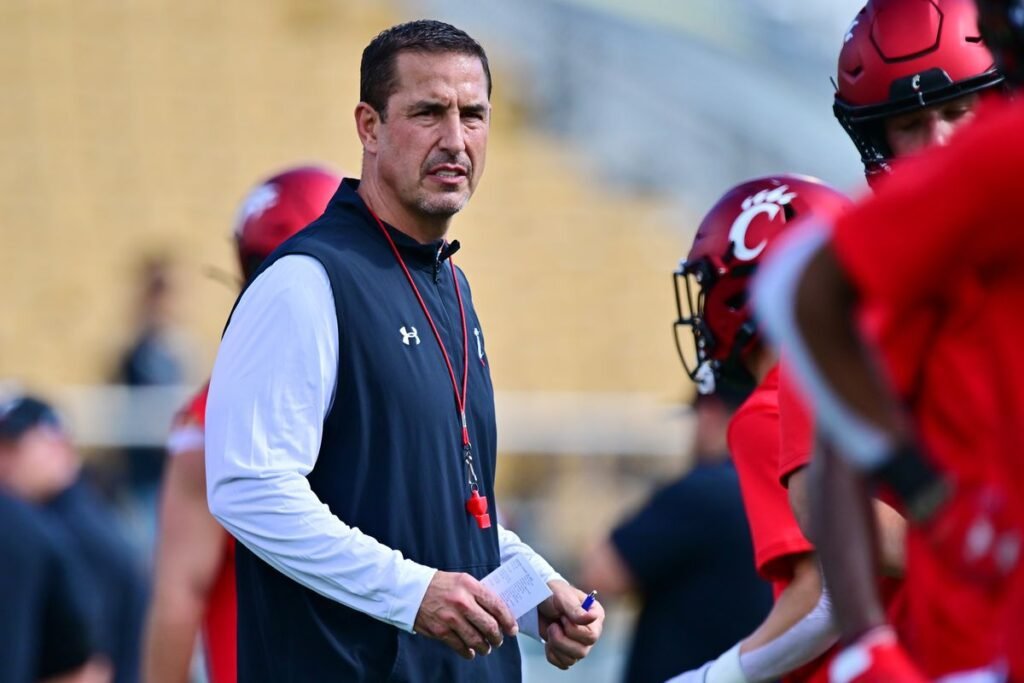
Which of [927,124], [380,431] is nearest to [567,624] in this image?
[380,431]

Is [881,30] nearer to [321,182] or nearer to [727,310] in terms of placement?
[727,310]

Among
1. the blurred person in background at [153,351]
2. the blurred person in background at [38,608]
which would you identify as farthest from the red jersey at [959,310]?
the blurred person in background at [153,351]

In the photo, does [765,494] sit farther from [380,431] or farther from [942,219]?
[942,219]

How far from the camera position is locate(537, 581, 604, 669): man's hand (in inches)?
158

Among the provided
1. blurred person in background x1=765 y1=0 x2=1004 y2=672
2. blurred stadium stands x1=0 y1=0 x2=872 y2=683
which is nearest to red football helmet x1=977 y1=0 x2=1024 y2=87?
blurred person in background x1=765 y1=0 x2=1004 y2=672

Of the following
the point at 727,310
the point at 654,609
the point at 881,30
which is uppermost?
the point at 881,30

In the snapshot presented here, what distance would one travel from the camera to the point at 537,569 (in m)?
3.95

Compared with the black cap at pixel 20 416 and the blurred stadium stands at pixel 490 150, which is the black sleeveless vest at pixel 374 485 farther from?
the blurred stadium stands at pixel 490 150

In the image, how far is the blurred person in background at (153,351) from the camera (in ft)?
39.6

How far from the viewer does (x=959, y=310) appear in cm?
244

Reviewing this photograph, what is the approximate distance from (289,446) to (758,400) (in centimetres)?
112

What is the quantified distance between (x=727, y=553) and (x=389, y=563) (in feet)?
5.74

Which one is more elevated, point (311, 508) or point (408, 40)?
point (408, 40)

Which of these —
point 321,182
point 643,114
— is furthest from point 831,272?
point 643,114
